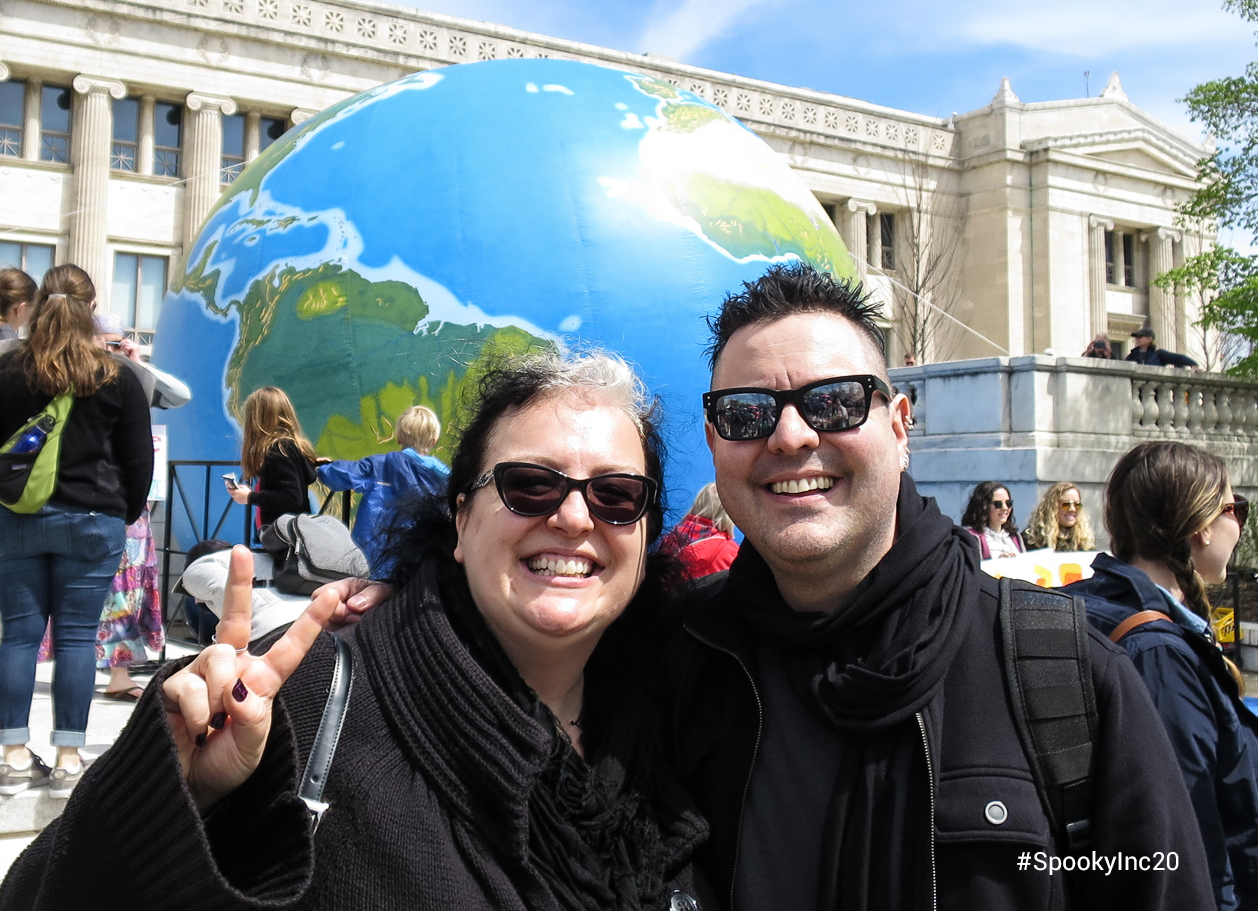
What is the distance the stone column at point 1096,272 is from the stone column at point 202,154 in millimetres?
30275

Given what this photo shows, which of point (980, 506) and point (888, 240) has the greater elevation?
point (888, 240)

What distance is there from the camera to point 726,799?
1988 mm

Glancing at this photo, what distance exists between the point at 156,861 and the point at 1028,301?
41173 millimetres

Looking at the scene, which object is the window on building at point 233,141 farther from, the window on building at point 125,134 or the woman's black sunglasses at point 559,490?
the woman's black sunglasses at point 559,490

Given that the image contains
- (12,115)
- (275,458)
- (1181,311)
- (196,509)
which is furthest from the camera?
(1181,311)

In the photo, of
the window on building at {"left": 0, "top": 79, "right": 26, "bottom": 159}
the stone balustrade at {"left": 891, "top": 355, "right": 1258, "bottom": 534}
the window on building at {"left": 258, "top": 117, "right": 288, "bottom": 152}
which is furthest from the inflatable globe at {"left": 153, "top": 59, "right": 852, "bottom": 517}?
the window on building at {"left": 258, "top": 117, "right": 288, "bottom": 152}

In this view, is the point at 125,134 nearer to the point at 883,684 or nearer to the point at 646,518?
the point at 646,518

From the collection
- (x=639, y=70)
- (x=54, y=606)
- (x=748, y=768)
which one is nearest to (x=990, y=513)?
(x=54, y=606)

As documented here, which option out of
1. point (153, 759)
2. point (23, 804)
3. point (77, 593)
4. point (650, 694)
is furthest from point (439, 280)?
point (153, 759)

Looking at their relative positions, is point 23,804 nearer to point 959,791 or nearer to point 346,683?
point 346,683

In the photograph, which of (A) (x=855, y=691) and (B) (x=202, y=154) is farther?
(B) (x=202, y=154)

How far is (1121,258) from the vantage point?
4197 cm

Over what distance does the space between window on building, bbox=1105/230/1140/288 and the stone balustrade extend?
31.1m

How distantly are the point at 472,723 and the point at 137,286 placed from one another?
3023cm
